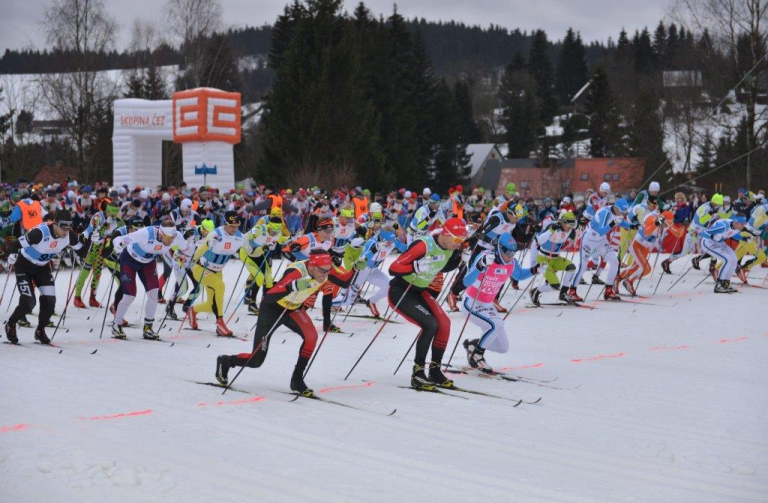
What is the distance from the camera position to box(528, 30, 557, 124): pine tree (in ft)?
313

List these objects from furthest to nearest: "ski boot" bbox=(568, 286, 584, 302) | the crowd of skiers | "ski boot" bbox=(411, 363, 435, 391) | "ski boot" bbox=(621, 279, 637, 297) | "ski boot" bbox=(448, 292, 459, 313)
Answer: "ski boot" bbox=(621, 279, 637, 297) → "ski boot" bbox=(568, 286, 584, 302) → "ski boot" bbox=(448, 292, 459, 313) → the crowd of skiers → "ski boot" bbox=(411, 363, 435, 391)

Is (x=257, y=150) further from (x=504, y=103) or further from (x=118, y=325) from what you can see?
(x=118, y=325)

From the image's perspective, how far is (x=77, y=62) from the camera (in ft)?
123

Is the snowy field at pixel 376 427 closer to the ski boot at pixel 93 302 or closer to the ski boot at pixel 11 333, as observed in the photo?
the ski boot at pixel 11 333

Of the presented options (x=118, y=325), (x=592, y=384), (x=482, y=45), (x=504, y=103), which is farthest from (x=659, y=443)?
(x=482, y=45)

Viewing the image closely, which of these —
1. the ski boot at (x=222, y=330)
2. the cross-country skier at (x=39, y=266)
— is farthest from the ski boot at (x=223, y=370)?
the cross-country skier at (x=39, y=266)

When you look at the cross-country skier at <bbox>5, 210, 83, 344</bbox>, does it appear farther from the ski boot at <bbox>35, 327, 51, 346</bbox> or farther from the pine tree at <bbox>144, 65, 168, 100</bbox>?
the pine tree at <bbox>144, 65, 168, 100</bbox>

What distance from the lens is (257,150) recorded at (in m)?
62.7

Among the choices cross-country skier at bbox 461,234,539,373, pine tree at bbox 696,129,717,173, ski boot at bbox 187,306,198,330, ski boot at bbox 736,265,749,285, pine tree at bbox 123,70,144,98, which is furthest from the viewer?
pine tree at bbox 123,70,144,98

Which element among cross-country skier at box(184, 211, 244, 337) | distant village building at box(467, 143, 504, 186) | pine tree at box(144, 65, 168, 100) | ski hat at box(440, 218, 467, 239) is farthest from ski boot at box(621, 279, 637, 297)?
distant village building at box(467, 143, 504, 186)

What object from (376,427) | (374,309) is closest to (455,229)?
(376,427)

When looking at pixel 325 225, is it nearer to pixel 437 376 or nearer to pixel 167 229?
pixel 167 229

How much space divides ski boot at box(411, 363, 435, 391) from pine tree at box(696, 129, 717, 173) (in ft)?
113

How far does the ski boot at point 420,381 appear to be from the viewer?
30.4ft
